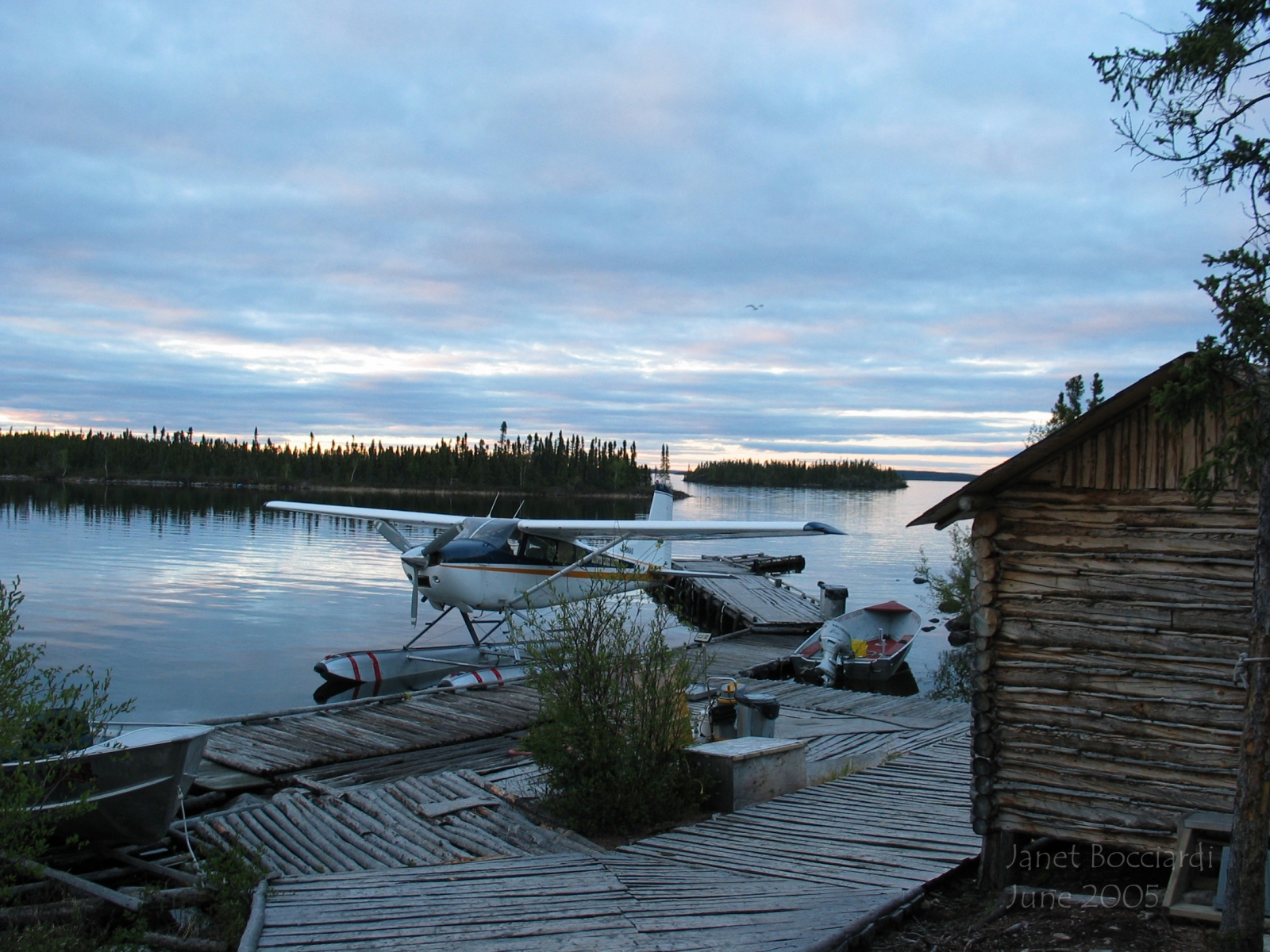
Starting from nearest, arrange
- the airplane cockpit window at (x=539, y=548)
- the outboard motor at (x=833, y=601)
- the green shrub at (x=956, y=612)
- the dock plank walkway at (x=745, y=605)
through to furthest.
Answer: the airplane cockpit window at (x=539, y=548) → the green shrub at (x=956, y=612) → the outboard motor at (x=833, y=601) → the dock plank walkway at (x=745, y=605)

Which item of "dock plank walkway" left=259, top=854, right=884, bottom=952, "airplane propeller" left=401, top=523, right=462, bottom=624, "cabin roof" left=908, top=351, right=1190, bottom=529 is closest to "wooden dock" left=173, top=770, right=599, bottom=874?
Answer: "dock plank walkway" left=259, top=854, right=884, bottom=952

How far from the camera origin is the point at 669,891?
5.04 meters

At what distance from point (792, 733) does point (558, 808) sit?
13.3ft

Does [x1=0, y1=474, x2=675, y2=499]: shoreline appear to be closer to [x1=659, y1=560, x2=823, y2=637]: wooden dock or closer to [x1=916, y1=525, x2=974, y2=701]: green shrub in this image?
[x1=659, y1=560, x2=823, y2=637]: wooden dock

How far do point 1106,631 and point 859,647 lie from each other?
41.8 ft

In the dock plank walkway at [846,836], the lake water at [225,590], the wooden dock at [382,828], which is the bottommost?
the lake water at [225,590]

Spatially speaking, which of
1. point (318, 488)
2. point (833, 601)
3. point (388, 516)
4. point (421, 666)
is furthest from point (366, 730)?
point (318, 488)

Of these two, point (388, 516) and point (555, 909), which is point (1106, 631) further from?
point (388, 516)

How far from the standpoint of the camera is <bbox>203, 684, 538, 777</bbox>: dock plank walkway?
884 cm

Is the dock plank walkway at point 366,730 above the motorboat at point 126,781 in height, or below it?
below

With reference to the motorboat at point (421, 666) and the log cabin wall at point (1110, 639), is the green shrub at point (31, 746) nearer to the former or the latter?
the log cabin wall at point (1110, 639)

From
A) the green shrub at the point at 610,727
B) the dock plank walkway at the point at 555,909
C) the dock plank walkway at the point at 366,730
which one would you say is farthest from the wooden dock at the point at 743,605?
the dock plank walkway at the point at 555,909

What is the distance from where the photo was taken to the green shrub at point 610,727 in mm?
6438

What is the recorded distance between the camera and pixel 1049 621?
17.1 feet
